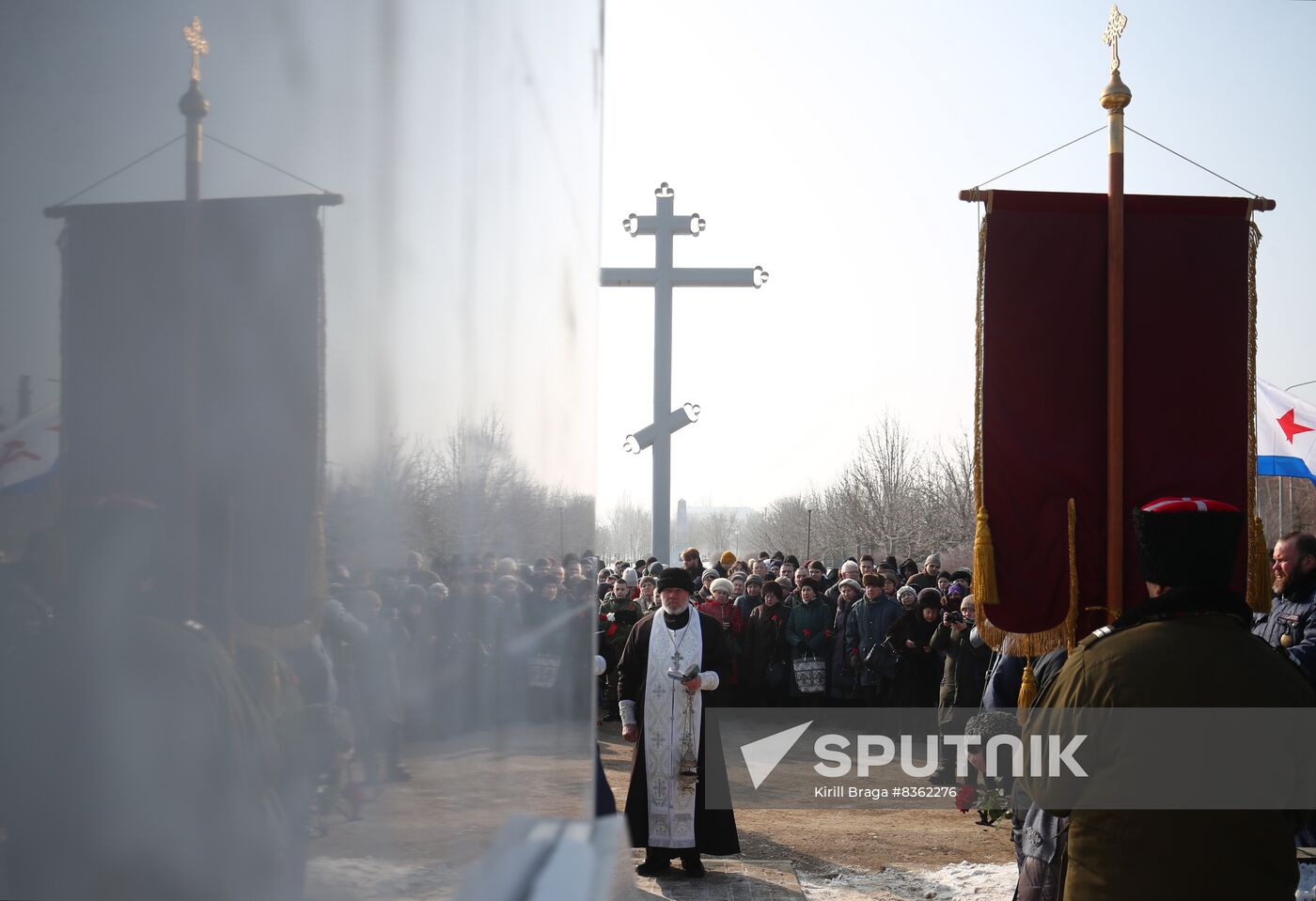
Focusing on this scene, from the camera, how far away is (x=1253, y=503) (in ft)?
13.0

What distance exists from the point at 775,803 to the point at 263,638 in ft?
31.0

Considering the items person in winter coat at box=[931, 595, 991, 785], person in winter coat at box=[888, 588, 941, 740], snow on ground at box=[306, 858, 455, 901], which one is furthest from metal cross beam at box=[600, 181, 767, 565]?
snow on ground at box=[306, 858, 455, 901]

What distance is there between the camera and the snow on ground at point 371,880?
44 cm

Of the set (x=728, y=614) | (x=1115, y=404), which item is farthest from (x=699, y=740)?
(x=728, y=614)

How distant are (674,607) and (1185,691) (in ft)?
15.2

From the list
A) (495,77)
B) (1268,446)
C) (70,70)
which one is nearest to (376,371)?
(70,70)

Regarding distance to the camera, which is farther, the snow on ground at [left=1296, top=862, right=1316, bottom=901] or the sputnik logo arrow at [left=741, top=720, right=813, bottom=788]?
the sputnik logo arrow at [left=741, top=720, right=813, bottom=788]

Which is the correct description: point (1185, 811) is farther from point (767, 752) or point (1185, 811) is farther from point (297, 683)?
point (767, 752)

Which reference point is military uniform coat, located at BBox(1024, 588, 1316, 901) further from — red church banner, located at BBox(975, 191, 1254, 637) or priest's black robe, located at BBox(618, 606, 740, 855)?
priest's black robe, located at BBox(618, 606, 740, 855)

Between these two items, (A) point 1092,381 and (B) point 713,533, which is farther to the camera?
(B) point 713,533

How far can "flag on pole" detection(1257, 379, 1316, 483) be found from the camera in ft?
30.3

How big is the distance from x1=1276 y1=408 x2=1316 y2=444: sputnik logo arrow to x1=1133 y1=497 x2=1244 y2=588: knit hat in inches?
296

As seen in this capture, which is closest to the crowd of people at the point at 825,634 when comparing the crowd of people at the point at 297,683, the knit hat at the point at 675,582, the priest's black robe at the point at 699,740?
the priest's black robe at the point at 699,740

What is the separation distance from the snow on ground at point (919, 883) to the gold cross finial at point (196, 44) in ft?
21.9
